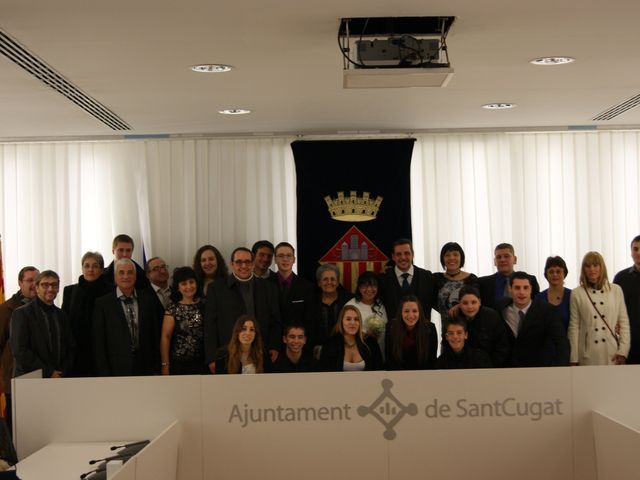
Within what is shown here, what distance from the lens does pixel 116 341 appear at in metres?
5.89

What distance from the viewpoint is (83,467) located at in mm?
4250

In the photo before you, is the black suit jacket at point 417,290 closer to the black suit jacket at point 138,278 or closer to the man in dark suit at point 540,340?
the man in dark suit at point 540,340

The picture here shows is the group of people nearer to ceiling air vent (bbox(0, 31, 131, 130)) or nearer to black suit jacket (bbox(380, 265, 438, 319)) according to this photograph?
black suit jacket (bbox(380, 265, 438, 319))

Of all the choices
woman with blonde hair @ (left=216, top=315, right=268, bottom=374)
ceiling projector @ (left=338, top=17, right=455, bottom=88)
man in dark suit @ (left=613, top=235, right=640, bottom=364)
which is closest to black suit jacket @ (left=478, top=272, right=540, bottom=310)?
man in dark suit @ (left=613, top=235, right=640, bottom=364)

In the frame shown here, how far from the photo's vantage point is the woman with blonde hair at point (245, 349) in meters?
5.24

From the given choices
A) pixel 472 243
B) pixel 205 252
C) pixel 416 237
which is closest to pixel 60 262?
pixel 205 252

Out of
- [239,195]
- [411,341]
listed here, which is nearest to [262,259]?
[239,195]

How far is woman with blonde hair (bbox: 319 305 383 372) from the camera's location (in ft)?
17.5

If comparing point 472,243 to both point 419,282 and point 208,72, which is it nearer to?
point 419,282

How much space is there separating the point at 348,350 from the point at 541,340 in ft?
4.20

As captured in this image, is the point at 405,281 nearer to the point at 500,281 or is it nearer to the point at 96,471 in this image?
the point at 500,281

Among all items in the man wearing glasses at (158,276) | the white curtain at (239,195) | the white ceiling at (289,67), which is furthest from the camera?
the white curtain at (239,195)

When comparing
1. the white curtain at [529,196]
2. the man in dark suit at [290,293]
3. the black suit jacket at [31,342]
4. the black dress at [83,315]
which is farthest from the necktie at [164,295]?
the white curtain at [529,196]

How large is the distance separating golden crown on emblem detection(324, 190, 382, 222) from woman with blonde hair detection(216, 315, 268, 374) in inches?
103
